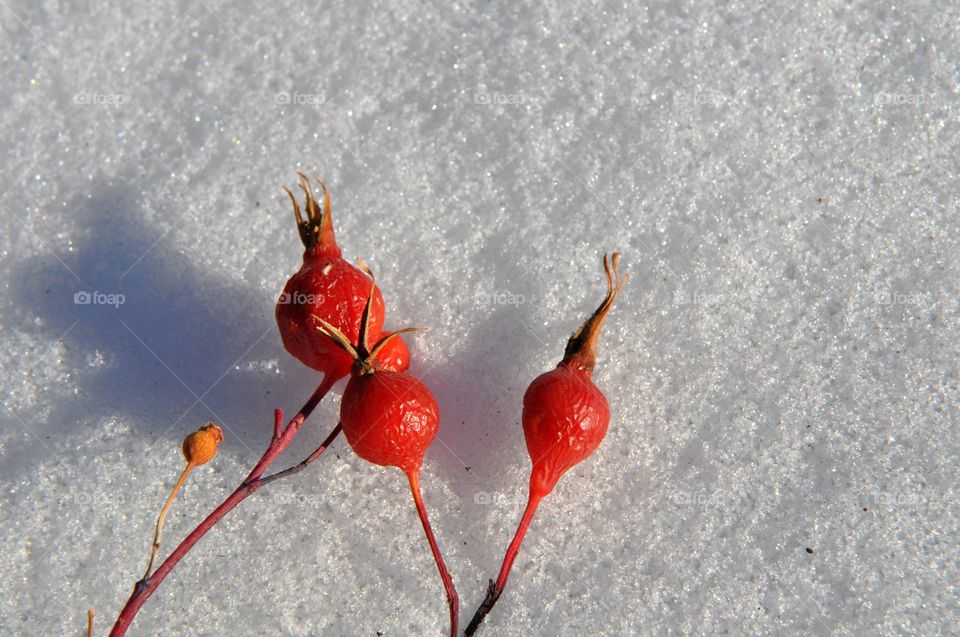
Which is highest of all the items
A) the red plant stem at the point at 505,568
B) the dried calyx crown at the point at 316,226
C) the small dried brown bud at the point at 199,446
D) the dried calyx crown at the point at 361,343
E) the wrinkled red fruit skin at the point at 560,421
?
the dried calyx crown at the point at 316,226

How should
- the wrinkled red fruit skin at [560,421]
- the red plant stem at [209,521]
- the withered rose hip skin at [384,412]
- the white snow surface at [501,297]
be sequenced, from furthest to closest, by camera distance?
the white snow surface at [501,297] → the wrinkled red fruit skin at [560,421] → the withered rose hip skin at [384,412] → the red plant stem at [209,521]

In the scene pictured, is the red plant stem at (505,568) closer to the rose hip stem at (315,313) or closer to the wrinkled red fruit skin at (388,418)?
the wrinkled red fruit skin at (388,418)

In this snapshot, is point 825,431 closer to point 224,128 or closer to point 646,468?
point 646,468

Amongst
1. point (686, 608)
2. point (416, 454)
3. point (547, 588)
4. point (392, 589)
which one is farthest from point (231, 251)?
point (686, 608)

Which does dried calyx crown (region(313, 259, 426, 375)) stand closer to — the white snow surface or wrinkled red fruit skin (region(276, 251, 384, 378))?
wrinkled red fruit skin (region(276, 251, 384, 378))

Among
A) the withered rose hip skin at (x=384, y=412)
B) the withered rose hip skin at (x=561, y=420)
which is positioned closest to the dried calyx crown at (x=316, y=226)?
the withered rose hip skin at (x=384, y=412)

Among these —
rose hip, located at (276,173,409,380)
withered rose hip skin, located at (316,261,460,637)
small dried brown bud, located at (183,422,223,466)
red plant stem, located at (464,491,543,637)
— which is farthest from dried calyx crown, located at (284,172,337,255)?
red plant stem, located at (464,491,543,637)

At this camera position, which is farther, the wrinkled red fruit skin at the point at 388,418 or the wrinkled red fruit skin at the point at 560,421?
the wrinkled red fruit skin at the point at 560,421
